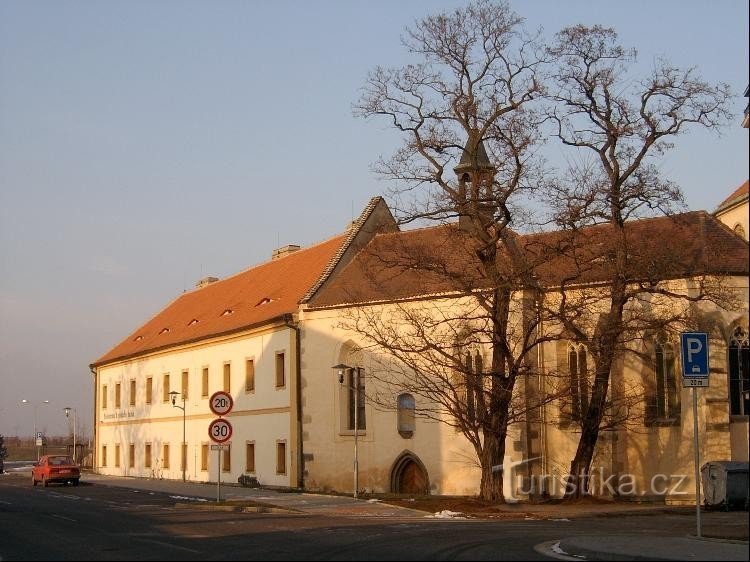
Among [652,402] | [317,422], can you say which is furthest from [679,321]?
[317,422]

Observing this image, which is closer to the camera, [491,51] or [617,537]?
[617,537]

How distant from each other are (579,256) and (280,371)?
16.9m

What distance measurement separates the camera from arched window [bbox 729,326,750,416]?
34.3m

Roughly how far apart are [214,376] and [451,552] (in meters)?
35.1

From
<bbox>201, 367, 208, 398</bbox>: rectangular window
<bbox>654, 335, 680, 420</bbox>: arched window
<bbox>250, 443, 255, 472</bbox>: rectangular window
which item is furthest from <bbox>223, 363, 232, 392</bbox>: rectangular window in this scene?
<bbox>654, 335, 680, 420</bbox>: arched window

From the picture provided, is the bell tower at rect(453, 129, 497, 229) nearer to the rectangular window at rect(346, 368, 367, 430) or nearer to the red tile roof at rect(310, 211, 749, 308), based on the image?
the red tile roof at rect(310, 211, 749, 308)

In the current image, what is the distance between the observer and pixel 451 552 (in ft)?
54.7

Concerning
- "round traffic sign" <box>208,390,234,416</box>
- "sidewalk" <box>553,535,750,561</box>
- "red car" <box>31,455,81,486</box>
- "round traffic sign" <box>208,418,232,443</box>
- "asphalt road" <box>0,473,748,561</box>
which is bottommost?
"red car" <box>31,455,81,486</box>

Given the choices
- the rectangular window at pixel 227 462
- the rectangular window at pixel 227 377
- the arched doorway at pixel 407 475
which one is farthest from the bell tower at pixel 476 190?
the rectangular window at pixel 227 462

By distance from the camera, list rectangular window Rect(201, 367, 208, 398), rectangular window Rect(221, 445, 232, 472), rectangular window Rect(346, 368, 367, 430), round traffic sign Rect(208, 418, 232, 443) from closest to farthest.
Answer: round traffic sign Rect(208, 418, 232, 443) < rectangular window Rect(346, 368, 367, 430) < rectangular window Rect(221, 445, 232, 472) < rectangular window Rect(201, 367, 208, 398)

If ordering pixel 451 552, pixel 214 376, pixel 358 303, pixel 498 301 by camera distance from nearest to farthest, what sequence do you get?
pixel 451 552
pixel 498 301
pixel 358 303
pixel 214 376

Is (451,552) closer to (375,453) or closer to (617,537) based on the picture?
(617,537)

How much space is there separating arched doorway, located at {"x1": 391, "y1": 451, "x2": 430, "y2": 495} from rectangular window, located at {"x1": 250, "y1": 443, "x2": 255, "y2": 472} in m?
9.19

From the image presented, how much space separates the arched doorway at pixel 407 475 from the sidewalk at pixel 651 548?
2014cm
